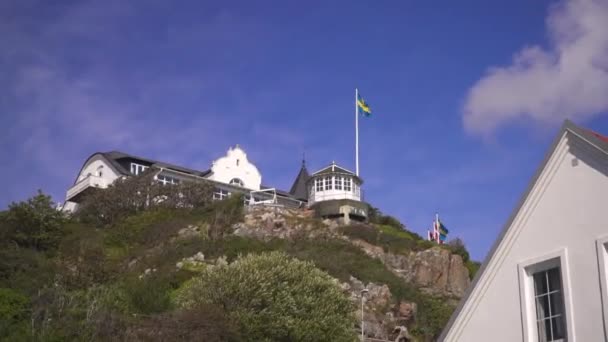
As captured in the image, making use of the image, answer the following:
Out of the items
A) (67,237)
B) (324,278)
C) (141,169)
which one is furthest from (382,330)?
(141,169)

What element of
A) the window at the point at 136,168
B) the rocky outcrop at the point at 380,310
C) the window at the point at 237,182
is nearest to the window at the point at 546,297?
the rocky outcrop at the point at 380,310

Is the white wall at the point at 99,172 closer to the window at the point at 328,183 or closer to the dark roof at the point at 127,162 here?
the dark roof at the point at 127,162

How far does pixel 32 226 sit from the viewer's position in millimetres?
48406

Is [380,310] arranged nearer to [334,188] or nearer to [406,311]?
[406,311]

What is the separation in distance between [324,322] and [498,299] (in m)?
19.5

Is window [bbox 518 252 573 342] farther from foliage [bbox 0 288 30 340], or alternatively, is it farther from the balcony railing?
the balcony railing

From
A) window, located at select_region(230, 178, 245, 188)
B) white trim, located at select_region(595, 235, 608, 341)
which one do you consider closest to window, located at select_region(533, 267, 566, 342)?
white trim, located at select_region(595, 235, 608, 341)

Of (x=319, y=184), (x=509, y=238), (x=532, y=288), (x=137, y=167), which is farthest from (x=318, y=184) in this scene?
(x=532, y=288)

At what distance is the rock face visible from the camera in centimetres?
4709

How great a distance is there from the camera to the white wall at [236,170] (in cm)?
6366

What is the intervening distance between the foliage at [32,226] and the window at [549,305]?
41175mm

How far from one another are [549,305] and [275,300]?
66.4 feet

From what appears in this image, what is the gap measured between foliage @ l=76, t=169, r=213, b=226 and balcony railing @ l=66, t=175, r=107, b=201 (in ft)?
14.7

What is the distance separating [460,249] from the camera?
51719 mm
